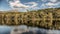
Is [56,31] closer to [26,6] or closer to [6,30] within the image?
[26,6]

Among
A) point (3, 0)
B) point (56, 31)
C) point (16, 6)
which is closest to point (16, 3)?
point (16, 6)

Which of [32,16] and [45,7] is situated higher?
[45,7]

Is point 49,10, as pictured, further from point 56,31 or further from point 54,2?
point 56,31

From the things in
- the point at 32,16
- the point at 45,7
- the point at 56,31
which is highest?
the point at 45,7

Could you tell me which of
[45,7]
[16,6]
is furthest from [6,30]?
[45,7]

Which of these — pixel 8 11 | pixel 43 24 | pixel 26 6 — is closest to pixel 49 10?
pixel 43 24

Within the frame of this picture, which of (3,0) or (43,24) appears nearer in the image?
(43,24)

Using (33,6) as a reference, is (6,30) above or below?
below
